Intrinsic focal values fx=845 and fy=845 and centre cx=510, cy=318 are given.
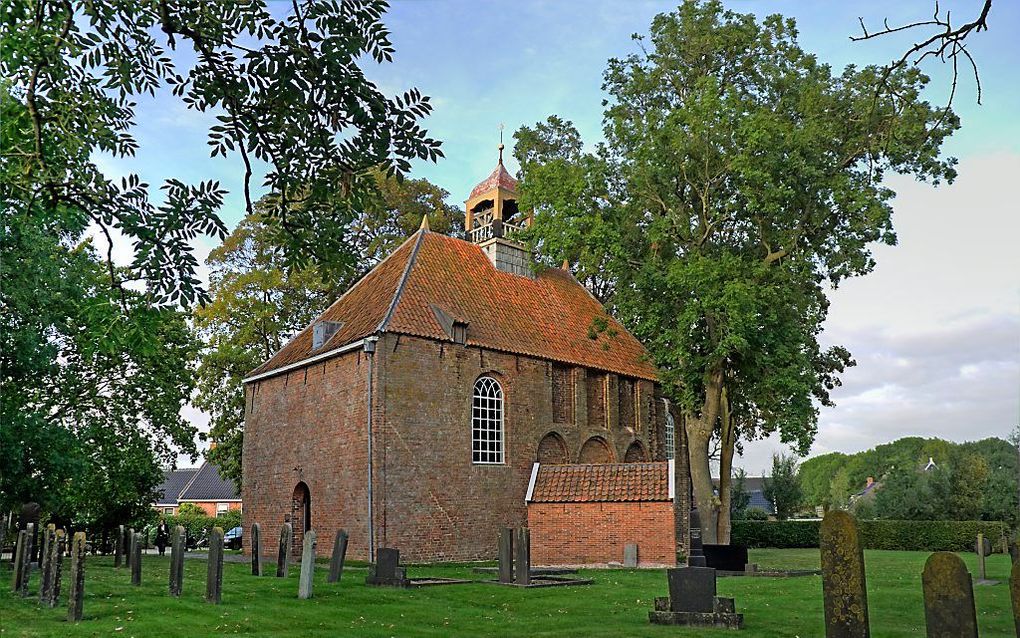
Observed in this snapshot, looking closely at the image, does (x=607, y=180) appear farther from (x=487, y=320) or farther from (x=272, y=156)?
(x=272, y=156)

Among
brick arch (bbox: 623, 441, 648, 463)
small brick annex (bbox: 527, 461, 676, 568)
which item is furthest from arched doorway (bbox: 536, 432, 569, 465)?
brick arch (bbox: 623, 441, 648, 463)

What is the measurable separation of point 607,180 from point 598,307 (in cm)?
690

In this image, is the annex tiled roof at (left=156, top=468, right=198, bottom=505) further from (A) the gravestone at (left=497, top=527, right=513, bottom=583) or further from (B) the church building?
(A) the gravestone at (left=497, top=527, right=513, bottom=583)

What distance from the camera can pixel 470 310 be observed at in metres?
27.8

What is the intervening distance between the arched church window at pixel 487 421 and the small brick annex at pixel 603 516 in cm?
192

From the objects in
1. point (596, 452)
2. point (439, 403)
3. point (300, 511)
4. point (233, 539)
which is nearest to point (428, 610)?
point (439, 403)

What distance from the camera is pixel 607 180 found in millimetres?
30000

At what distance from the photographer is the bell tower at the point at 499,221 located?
31.9 m

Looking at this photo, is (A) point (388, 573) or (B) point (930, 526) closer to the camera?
(A) point (388, 573)

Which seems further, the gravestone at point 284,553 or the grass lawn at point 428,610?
the gravestone at point 284,553

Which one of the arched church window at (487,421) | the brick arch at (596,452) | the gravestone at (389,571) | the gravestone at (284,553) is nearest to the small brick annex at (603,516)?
the arched church window at (487,421)

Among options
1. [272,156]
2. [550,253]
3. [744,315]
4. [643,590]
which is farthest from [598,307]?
[272,156]

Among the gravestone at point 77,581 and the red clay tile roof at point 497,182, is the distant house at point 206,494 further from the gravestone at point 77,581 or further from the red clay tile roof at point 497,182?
the gravestone at point 77,581

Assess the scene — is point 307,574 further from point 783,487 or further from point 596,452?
point 783,487
